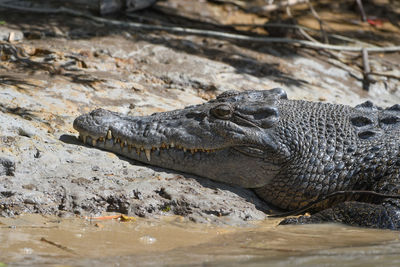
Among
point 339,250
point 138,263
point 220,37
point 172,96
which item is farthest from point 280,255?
point 220,37

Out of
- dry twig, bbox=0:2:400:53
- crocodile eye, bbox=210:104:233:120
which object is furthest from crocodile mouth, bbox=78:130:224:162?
dry twig, bbox=0:2:400:53

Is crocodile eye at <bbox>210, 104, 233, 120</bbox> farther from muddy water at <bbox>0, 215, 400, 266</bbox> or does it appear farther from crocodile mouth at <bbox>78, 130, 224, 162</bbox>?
muddy water at <bbox>0, 215, 400, 266</bbox>

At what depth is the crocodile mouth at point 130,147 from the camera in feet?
18.2

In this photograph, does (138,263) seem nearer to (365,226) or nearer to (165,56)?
(365,226)

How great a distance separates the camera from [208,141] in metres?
5.57

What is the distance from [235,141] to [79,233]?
6.14 ft

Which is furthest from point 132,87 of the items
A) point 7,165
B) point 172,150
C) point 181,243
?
point 181,243

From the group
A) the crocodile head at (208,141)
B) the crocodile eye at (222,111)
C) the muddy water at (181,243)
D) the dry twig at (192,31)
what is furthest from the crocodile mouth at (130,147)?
the dry twig at (192,31)

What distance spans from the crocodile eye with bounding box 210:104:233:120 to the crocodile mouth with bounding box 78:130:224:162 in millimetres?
308

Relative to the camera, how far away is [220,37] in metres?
9.82

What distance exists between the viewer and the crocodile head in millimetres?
5559

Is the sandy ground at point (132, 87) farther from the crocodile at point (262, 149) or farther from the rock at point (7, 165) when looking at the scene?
the crocodile at point (262, 149)

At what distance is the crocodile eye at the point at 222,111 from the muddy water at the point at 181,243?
3.68 feet

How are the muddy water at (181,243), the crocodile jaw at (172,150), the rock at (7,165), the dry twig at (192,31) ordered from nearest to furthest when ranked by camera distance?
the muddy water at (181,243), the rock at (7,165), the crocodile jaw at (172,150), the dry twig at (192,31)
